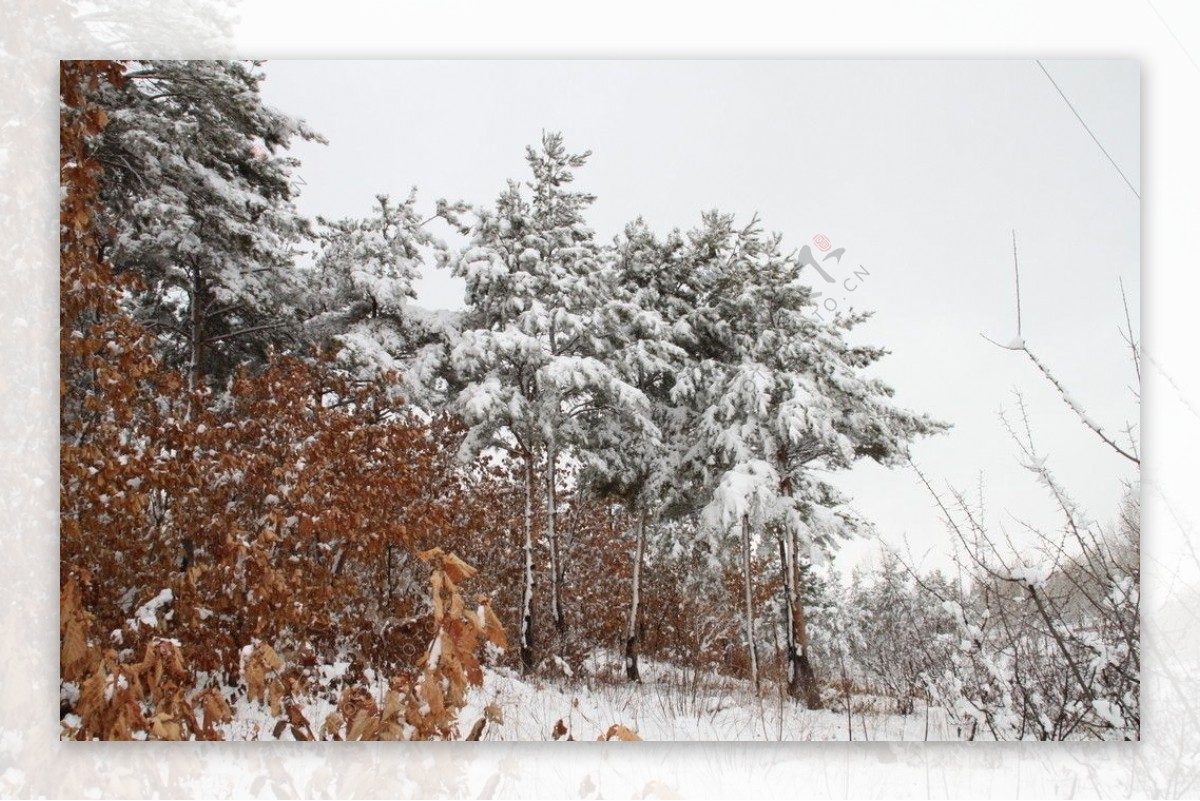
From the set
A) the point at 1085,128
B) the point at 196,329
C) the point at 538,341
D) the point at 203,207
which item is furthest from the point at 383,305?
the point at 1085,128

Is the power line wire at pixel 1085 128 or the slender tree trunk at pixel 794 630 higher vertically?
the power line wire at pixel 1085 128

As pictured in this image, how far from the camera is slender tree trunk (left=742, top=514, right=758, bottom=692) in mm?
3621

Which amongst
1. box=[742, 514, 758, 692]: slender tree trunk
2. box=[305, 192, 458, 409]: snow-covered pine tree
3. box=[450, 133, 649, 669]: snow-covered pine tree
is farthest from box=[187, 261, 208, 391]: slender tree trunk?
box=[742, 514, 758, 692]: slender tree trunk

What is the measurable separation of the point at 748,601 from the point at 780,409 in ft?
2.53

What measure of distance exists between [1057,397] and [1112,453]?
285 mm

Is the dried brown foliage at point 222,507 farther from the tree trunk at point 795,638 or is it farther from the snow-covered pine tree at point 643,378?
the tree trunk at point 795,638

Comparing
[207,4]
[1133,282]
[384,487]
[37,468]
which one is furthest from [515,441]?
[1133,282]

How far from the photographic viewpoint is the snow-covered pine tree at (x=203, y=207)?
3.65m

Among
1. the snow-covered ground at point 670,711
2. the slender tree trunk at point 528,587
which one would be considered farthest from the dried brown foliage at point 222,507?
the snow-covered ground at point 670,711

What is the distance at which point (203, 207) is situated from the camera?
12.5 feet

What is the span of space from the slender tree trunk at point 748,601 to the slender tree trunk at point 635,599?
15.9 inches

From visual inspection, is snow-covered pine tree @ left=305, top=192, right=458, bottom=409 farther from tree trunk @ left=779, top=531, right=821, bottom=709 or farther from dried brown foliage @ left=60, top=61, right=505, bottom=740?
tree trunk @ left=779, top=531, right=821, bottom=709

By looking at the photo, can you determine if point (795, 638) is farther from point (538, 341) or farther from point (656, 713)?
point (538, 341)

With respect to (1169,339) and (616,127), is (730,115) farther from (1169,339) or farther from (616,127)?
(1169,339)
